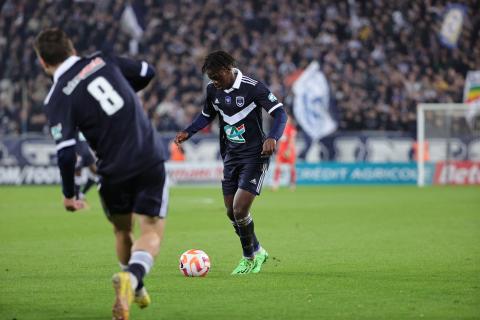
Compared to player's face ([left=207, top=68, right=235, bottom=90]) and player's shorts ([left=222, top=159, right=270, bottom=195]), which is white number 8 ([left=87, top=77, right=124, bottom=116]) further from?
player's shorts ([left=222, top=159, right=270, bottom=195])

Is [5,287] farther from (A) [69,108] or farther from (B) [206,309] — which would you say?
(A) [69,108]

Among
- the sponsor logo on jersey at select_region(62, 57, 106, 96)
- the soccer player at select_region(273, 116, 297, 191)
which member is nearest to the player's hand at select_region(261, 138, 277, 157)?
the sponsor logo on jersey at select_region(62, 57, 106, 96)

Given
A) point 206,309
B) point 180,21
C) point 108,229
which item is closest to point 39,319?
point 206,309

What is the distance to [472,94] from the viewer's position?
30578 millimetres

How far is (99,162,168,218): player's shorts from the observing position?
641 cm

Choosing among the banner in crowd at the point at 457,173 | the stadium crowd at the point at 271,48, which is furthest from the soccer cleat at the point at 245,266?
the banner in crowd at the point at 457,173

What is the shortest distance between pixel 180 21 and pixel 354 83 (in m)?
6.82

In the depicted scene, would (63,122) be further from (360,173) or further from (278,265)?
(360,173)

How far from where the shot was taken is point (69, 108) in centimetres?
618

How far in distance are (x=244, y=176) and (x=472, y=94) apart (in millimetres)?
22676

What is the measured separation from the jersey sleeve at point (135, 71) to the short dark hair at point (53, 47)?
1.31ft

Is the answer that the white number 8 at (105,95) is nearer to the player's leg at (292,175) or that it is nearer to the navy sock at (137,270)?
the navy sock at (137,270)

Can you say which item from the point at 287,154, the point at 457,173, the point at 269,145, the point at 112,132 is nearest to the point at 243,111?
the point at 269,145

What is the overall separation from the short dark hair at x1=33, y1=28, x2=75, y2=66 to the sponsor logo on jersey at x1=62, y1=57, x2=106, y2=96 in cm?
16
